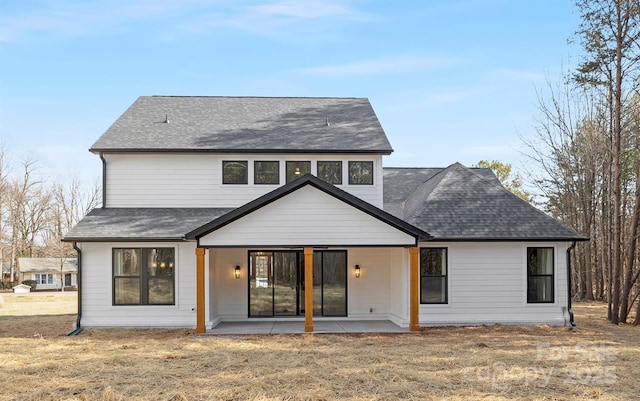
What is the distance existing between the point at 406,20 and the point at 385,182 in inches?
230

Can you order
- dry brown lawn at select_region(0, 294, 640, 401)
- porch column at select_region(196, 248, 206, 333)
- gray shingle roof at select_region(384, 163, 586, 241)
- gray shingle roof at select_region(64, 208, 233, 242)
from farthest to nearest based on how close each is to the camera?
1. gray shingle roof at select_region(384, 163, 586, 241)
2. gray shingle roof at select_region(64, 208, 233, 242)
3. porch column at select_region(196, 248, 206, 333)
4. dry brown lawn at select_region(0, 294, 640, 401)

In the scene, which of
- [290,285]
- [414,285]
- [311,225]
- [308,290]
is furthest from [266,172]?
[414,285]

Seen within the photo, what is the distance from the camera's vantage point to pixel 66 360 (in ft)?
33.7

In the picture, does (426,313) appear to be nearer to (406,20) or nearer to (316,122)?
(316,122)

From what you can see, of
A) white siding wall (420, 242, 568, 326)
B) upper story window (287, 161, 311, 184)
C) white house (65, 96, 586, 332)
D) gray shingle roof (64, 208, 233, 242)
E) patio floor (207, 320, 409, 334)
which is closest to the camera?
white house (65, 96, 586, 332)

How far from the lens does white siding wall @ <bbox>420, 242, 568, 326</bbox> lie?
15.0 m

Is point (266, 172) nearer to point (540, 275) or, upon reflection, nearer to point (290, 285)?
point (290, 285)

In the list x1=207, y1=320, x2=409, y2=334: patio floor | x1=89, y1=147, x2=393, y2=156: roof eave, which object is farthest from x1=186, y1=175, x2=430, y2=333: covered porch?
x1=89, y1=147, x2=393, y2=156: roof eave

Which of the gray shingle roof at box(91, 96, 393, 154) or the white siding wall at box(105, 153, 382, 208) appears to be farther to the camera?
the gray shingle roof at box(91, 96, 393, 154)

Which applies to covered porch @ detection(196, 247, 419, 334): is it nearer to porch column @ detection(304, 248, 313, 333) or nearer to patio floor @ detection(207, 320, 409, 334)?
patio floor @ detection(207, 320, 409, 334)

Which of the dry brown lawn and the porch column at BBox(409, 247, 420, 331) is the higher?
the porch column at BBox(409, 247, 420, 331)

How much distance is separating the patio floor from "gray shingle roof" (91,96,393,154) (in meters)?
5.12

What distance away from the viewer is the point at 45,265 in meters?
50.4

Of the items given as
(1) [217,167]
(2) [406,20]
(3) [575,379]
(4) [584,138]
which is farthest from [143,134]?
(4) [584,138]
